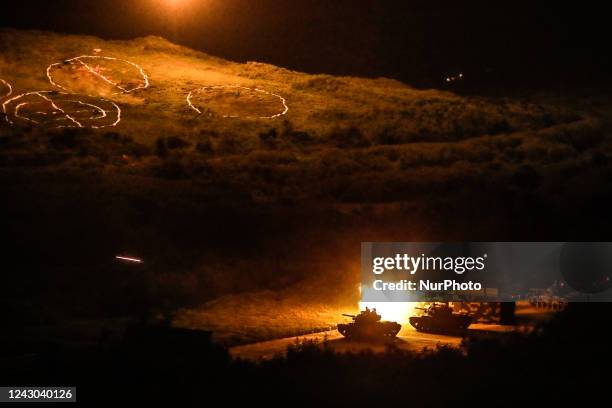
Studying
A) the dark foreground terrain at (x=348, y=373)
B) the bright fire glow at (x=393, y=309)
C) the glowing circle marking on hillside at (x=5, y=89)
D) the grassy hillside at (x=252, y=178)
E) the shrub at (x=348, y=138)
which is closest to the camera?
the dark foreground terrain at (x=348, y=373)

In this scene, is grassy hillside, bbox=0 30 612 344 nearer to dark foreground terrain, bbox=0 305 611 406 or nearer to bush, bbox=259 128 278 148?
bush, bbox=259 128 278 148

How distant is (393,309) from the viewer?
87.1 feet

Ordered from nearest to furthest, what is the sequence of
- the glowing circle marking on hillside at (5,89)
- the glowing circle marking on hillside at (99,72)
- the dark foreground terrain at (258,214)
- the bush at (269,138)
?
1. the dark foreground terrain at (258,214)
2. the bush at (269,138)
3. the glowing circle marking on hillside at (5,89)
4. the glowing circle marking on hillside at (99,72)

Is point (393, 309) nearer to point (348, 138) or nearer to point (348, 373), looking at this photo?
point (348, 373)

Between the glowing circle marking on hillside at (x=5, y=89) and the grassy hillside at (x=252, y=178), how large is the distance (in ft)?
1.56

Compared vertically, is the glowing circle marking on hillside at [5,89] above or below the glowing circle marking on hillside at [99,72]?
below

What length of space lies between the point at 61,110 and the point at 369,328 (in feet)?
84.3

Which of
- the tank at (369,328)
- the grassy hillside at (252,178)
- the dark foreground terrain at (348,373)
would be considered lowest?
the dark foreground terrain at (348,373)

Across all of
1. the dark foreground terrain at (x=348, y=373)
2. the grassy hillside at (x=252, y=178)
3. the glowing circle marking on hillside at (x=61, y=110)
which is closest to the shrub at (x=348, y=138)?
the grassy hillside at (x=252, y=178)

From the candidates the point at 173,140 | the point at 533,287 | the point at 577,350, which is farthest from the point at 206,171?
the point at 577,350

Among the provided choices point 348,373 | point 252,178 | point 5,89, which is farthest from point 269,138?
point 348,373

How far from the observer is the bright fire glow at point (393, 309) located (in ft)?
84.1

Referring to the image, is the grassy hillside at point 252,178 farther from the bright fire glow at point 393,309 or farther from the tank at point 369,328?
the tank at point 369,328

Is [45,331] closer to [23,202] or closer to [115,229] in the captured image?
[115,229]
